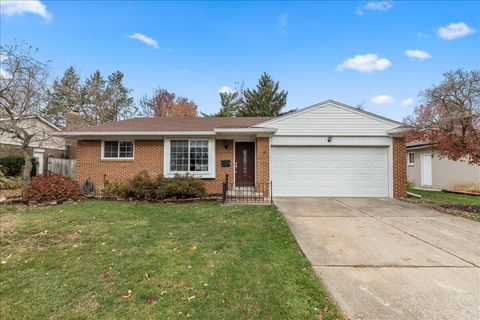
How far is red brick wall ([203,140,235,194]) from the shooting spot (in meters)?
11.4

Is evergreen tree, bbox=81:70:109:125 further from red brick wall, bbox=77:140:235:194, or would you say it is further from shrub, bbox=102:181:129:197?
shrub, bbox=102:181:129:197

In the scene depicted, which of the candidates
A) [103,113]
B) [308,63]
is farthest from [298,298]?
[103,113]

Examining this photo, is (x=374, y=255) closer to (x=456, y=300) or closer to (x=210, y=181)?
(x=456, y=300)

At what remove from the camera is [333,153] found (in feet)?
36.9

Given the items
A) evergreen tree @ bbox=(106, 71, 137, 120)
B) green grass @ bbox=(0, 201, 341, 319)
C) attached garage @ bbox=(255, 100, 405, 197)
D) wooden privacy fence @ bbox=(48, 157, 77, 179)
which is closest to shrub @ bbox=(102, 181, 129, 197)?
wooden privacy fence @ bbox=(48, 157, 77, 179)

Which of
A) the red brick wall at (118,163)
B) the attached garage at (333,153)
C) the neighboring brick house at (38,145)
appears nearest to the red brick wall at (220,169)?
the attached garage at (333,153)

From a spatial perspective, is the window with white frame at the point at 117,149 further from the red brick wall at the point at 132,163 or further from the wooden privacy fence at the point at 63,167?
the wooden privacy fence at the point at 63,167

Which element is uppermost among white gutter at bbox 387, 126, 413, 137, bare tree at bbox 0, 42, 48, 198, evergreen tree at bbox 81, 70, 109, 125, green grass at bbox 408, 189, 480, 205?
evergreen tree at bbox 81, 70, 109, 125

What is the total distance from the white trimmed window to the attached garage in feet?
9.11

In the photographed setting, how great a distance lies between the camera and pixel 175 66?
18.5 meters

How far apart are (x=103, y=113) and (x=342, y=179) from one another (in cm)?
2555

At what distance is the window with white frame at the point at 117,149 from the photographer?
11.7 m

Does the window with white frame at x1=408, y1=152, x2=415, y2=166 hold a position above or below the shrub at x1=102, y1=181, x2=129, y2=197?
above

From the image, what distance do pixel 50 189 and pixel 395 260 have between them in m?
10.8
